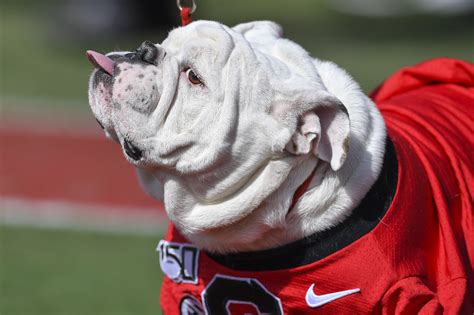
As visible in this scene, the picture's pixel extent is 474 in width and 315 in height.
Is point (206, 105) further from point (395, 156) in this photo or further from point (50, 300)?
point (50, 300)

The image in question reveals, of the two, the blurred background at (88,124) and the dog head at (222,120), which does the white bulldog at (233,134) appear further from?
the blurred background at (88,124)

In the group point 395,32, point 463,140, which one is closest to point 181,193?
point 463,140

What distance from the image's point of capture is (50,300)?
514cm

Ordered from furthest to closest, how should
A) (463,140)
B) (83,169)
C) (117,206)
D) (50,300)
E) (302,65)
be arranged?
(83,169) < (117,206) < (50,300) < (463,140) < (302,65)

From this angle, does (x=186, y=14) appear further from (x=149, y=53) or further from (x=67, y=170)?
(x=67, y=170)

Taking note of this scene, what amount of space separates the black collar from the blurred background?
1560 millimetres

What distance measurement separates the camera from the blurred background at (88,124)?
544cm

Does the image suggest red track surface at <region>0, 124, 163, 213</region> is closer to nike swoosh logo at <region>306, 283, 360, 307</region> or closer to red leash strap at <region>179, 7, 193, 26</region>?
red leash strap at <region>179, 7, 193, 26</region>

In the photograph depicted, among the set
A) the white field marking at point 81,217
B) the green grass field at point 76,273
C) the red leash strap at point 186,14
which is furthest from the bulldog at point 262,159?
the white field marking at point 81,217

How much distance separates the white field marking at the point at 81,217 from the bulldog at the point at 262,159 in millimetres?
2987

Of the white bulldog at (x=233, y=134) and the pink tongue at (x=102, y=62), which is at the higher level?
the pink tongue at (x=102, y=62)

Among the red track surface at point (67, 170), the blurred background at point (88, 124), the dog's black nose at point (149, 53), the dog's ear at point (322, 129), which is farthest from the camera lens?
the red track surface at point (67, 170)

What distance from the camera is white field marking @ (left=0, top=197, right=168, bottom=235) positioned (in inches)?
247

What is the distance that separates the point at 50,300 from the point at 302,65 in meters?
2.46
